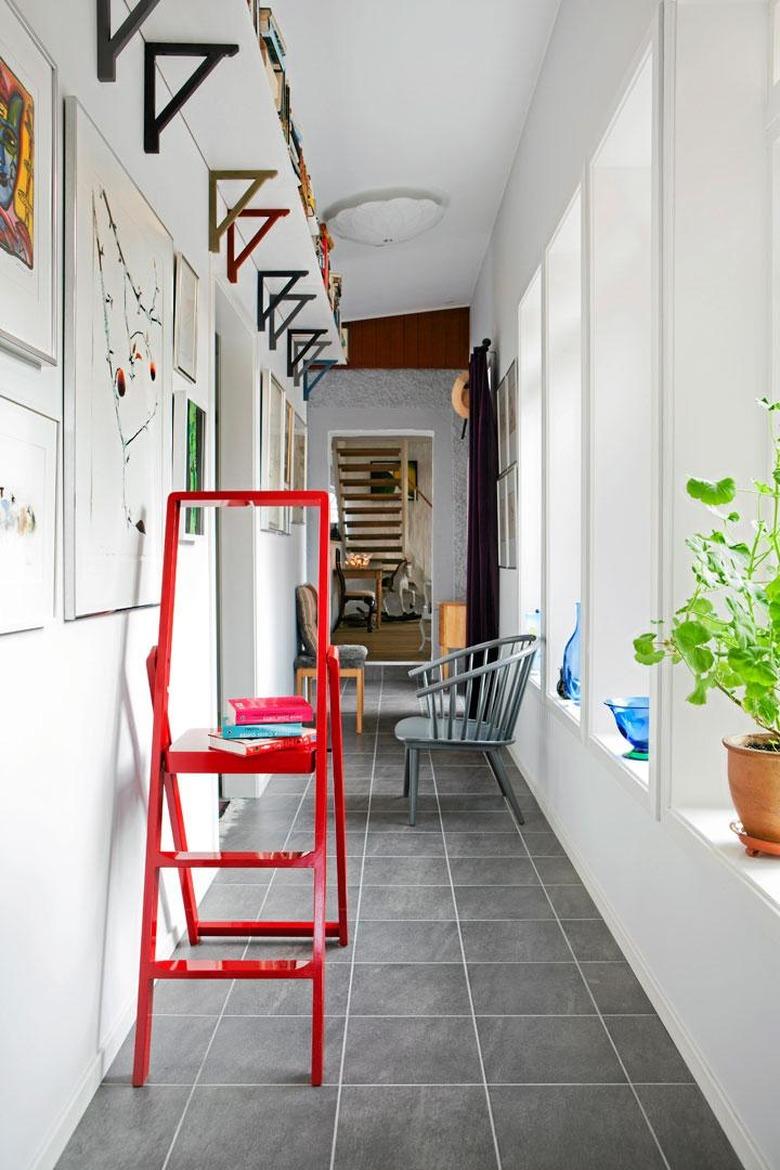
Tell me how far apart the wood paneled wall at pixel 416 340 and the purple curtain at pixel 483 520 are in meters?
2.10

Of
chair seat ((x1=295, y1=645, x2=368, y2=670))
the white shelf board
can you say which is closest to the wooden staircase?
chair seat ((x1=295, y1=645, x2=368, y2=670))

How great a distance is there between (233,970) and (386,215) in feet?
14.0

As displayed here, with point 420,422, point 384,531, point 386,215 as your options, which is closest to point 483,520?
point 386,215

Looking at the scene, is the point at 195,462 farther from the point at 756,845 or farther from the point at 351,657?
the point at 351,657

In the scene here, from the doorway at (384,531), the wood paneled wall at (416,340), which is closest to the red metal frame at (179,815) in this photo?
the wood paneled wall at (416,340)

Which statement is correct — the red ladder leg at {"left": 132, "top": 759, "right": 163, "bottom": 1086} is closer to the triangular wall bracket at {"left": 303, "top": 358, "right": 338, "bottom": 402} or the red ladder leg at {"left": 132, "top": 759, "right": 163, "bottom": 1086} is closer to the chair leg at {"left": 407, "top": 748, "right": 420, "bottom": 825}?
the chair leg at {"left": 407, "top": 748, "right": 420, "bottom": 825}

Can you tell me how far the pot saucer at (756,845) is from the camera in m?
1.71

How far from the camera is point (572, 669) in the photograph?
3633mm

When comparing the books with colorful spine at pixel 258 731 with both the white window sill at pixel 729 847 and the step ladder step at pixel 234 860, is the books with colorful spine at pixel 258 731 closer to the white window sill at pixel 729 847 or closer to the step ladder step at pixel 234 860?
the step ladder step at pixel 234 860

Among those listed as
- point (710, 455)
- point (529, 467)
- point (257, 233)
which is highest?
point (257, 233)

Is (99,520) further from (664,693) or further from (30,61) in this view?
(664,693)

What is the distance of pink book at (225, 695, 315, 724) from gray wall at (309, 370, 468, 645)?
219 inches

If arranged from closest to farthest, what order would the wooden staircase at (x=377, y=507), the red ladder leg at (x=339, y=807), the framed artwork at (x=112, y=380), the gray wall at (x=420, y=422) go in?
the framed artwork at (x=112, y=380)
the red ladder leg at (x=339, y=807)
the gray wall at (x=420, y=422)
the wooden staircase at (x=377, y=507)

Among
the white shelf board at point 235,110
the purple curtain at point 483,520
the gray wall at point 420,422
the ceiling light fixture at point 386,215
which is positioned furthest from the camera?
the gray wall at point 420,422
